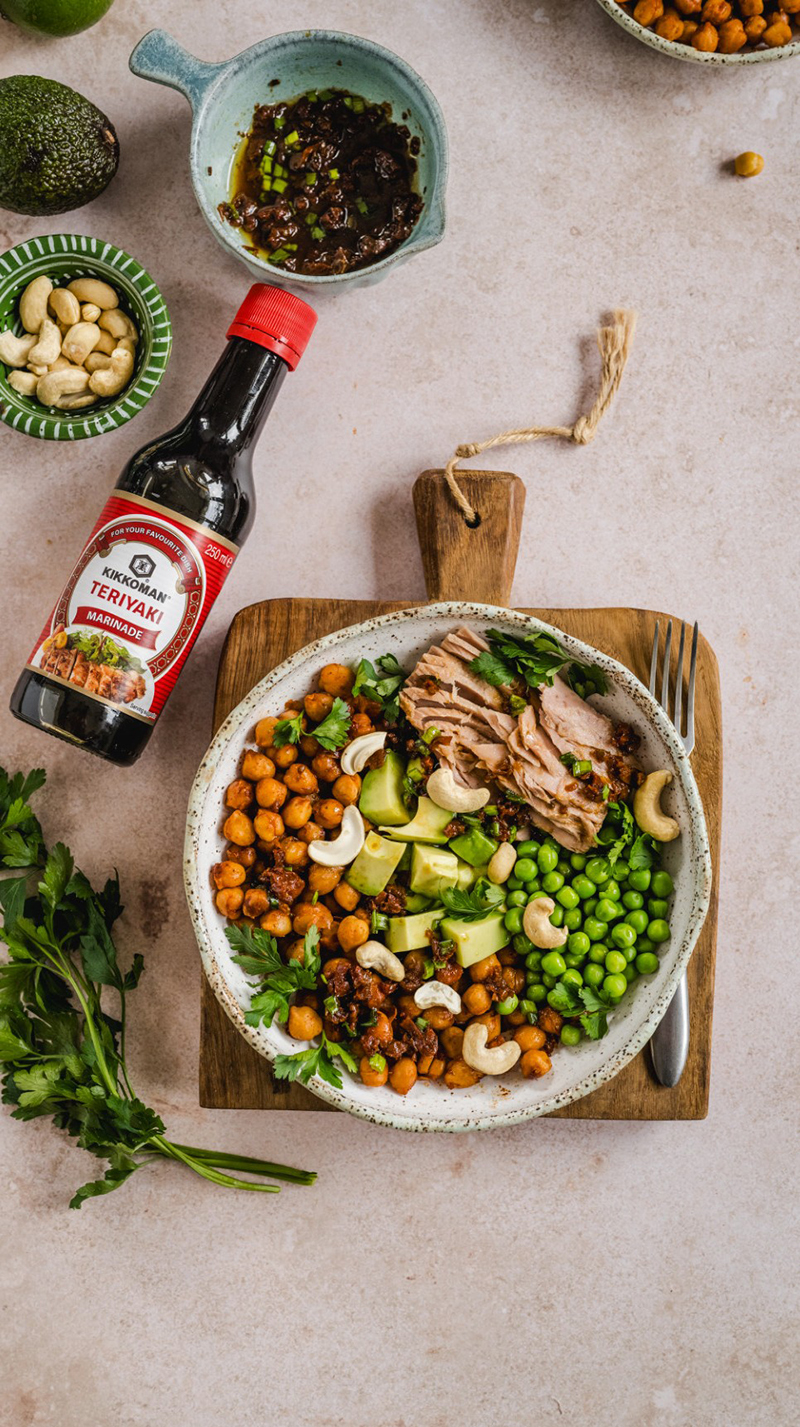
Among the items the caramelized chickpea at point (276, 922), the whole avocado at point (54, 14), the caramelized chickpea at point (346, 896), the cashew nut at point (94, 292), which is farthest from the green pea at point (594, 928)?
the whole avocado at point (54, 14)

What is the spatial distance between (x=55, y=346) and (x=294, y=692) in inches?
34.3

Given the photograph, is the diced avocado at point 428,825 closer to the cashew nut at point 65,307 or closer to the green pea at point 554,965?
the green pea at point 554,965

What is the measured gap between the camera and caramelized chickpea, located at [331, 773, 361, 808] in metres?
1.96

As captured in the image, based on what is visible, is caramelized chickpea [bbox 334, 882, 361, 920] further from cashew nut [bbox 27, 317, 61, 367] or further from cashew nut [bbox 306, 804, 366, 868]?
cashew nut [bbox 27, 317, 61, 367]

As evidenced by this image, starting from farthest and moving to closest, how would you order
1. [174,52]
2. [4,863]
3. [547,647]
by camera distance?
[4,863] < [174,52] < [547,647]

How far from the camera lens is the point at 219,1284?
2.32m

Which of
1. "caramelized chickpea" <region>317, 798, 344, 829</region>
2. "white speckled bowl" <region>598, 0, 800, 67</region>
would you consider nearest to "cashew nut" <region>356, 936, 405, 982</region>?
"caramelized chickpea" <region>317, 798, 344, 829</region>

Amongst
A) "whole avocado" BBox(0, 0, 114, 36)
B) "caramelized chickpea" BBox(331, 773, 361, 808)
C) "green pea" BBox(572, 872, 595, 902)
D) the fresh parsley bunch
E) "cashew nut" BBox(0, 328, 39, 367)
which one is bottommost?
the fresh parsley bunch

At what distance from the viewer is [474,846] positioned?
1951mm

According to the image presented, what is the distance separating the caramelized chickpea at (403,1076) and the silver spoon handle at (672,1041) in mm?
541

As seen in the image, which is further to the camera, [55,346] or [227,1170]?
[227,1170]

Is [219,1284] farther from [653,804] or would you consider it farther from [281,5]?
[281,5]

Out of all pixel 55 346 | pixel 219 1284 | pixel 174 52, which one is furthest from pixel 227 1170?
pixel 174 52

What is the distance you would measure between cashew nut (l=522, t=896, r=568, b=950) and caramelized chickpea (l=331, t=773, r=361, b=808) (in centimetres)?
39
